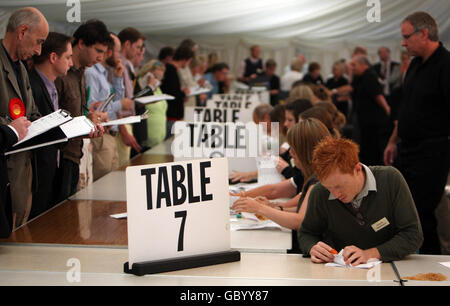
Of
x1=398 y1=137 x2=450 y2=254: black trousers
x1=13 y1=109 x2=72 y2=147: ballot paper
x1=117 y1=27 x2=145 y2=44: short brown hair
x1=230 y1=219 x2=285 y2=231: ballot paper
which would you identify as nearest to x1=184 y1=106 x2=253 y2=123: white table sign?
x1=117 y1=27 x2=145 y2=44: short brown hair

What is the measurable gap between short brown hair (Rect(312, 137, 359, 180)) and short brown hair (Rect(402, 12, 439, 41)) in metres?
1.92

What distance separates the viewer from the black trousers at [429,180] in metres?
3.89

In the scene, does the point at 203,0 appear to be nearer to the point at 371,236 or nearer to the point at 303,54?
the point at 371,236

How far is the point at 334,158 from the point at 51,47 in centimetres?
179

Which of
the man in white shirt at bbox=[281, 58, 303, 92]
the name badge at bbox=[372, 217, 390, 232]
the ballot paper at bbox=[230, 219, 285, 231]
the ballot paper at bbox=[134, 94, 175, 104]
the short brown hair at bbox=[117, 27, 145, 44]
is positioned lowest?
the ballot paper at bbox=[230, 219, 285, 231]

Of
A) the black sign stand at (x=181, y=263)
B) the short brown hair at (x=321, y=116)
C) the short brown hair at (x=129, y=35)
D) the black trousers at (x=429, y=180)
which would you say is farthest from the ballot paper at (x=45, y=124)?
the short brown hair at (x=129, y=35)

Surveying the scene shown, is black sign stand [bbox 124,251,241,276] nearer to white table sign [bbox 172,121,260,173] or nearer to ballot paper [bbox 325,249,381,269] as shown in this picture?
ballot paper [bbox 325,249,381,269]

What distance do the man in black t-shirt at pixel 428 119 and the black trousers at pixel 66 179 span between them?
213 centimetres

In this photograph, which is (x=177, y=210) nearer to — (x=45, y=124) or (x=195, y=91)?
(x=45, y=124)

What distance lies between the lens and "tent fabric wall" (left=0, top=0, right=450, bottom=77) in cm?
425

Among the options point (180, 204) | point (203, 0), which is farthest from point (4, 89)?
point (203, 0)

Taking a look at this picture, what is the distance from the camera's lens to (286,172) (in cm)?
397
